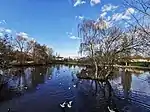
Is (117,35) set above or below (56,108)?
above

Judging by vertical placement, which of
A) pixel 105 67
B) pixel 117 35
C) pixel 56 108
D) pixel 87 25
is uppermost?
pixel 87 25

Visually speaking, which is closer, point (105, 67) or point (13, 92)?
point (13, 92)

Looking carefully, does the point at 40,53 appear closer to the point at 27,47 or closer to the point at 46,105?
the point at 27,47

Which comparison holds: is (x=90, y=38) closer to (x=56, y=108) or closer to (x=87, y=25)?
(x=87, y=25)

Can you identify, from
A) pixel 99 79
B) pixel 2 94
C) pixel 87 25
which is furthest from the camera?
pixel 87 25

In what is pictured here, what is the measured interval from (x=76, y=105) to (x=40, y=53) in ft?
259

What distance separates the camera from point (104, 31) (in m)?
32.2

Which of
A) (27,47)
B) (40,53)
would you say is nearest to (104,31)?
(27,47)

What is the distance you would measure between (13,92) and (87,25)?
1841 cm

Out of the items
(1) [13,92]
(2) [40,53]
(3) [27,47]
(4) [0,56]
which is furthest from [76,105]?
(2) [40,53]

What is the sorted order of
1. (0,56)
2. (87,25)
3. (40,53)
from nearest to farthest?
1. (0,56)
2. (87,25)
3. (40,53)

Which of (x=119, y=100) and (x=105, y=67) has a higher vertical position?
(x=105, y=67)

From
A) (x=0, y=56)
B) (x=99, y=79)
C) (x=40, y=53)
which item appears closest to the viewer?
(x=0, y=56)

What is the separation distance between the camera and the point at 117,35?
28203 mm
